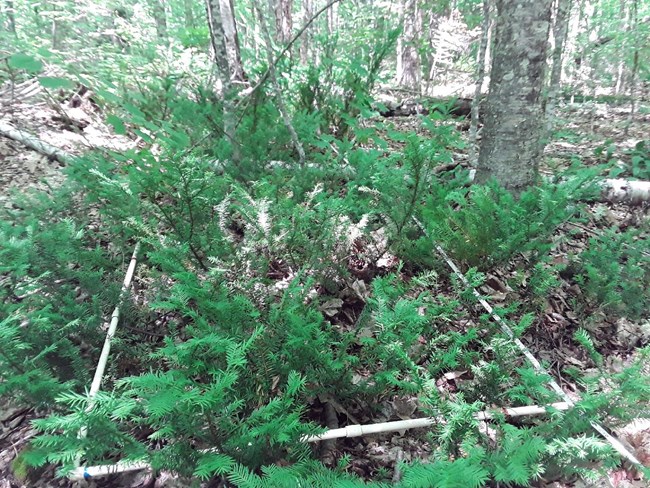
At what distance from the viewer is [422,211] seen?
2982mm

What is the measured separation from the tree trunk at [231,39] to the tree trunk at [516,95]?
12.0 ft

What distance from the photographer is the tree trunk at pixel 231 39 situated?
5.75 m

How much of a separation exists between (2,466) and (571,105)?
1121cm

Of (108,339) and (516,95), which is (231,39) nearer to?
(516,95)

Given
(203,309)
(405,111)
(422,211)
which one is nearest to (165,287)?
(203,309)

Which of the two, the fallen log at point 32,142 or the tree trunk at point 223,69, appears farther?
the fallen log at point 32,142

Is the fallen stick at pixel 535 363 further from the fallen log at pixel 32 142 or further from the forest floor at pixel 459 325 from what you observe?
the fallen log at pixel 32 142

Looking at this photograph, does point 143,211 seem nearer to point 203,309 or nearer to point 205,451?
point 203,309

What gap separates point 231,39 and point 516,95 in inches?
180

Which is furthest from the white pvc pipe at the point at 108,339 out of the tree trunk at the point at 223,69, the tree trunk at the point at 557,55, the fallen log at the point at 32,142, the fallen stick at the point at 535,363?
the tree trunk at the point at 557,55

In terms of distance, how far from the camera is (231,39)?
6023 mm

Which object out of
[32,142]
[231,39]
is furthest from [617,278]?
[32,142]

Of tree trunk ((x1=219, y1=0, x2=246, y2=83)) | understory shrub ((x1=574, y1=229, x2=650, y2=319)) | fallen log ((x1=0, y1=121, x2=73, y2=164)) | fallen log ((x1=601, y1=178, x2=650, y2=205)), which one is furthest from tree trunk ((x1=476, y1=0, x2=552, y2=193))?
fallen log ((x1=0, y1=121, x2=73, y2=164))

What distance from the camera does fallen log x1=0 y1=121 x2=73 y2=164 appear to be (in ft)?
15.8
